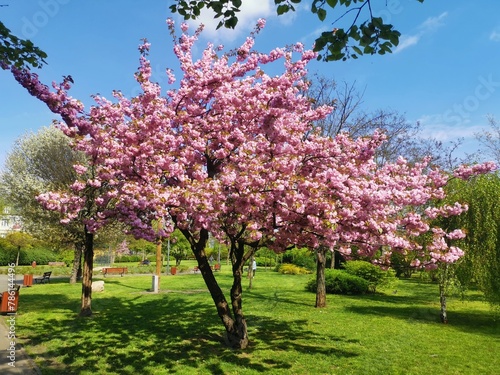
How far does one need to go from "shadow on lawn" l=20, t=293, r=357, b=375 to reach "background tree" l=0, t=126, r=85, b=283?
328 inches

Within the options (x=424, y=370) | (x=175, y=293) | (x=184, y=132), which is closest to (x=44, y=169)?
(x=175, y=293)

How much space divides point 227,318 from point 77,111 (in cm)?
740

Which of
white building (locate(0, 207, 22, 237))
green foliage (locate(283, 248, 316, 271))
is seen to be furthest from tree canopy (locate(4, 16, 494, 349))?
green foliage (locate(283, 248, 316, 271))

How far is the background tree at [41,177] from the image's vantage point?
22.9 metres

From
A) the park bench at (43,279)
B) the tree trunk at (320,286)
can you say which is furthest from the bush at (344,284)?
the park bench at (43,279)

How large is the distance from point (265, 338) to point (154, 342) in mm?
3265

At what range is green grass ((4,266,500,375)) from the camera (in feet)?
29.0

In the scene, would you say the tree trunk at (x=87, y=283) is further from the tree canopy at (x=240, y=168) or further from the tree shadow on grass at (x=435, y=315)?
the tree shadow on grass at (x=435, y=315)

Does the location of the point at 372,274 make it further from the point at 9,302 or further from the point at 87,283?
the point at 9,302

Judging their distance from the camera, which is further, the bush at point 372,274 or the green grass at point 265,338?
the bush at point 372,274

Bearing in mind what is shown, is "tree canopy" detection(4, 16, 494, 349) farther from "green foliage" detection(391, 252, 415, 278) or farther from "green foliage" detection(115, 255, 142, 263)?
"green foliage" detection(115, 255, 142, 263)

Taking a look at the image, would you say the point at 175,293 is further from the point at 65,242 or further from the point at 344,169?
the point at 344,169

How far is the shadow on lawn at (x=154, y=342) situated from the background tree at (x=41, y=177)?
328 inches

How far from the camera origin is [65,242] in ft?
81.5
